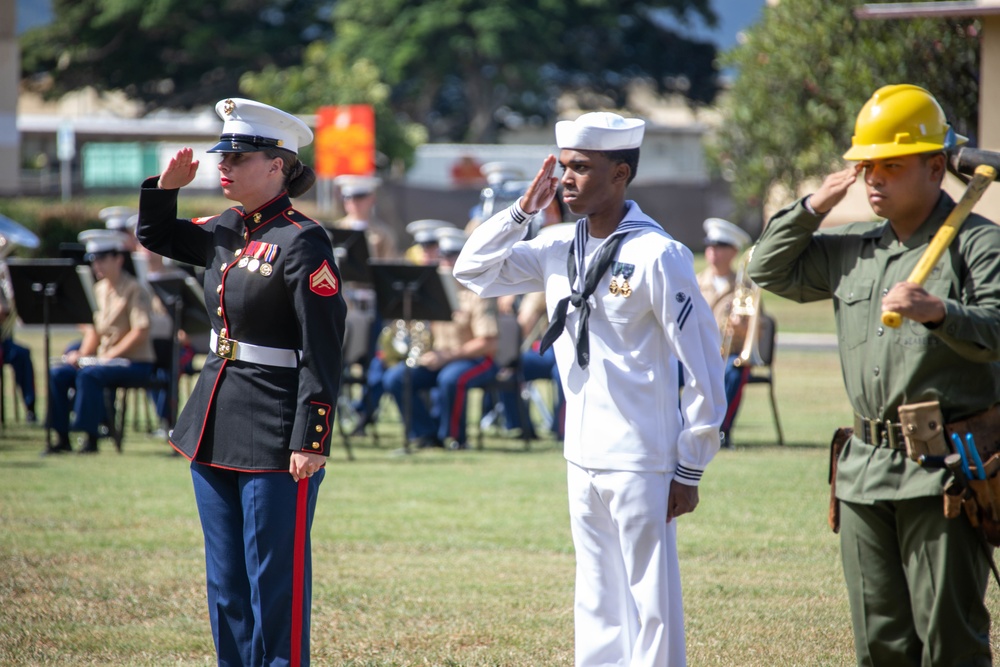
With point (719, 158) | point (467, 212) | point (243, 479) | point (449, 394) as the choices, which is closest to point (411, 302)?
point (449, 394)

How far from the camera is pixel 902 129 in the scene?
379 centimetres

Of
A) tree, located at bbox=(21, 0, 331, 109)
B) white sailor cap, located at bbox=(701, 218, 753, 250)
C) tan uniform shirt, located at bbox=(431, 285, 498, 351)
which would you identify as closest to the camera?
white sailor cap, located at bbox=(701, 218, 753, 250)

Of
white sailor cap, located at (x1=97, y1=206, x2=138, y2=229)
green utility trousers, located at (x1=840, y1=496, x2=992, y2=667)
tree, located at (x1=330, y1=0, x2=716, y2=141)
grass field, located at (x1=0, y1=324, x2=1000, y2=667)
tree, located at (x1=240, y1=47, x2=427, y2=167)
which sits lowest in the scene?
grass field, located at (x1=0, y1=324, x2=1000, y2=667)

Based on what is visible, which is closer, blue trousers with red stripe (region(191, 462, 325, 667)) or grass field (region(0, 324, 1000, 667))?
blue trousers with red stripe (region(191, 462, 325, 667))

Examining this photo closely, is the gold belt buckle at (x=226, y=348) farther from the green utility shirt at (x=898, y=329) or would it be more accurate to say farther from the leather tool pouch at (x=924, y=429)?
the leather tool pouch at (x=924, y=429)

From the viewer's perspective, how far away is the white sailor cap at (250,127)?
4457 millimetres

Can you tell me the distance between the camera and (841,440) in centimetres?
411

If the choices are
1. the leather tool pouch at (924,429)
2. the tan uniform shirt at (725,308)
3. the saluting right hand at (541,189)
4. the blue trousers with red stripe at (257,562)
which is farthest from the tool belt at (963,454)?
the tan uniform shirt at (725,308)

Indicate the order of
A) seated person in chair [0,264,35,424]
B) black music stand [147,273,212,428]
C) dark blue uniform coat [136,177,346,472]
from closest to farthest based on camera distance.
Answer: dark blue uniform coat [136,177,346,472] → black music stand [147,273,212,428] → seated person in chair [0,264,35,424]

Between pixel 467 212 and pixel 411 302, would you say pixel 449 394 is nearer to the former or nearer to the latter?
pixel 411 302

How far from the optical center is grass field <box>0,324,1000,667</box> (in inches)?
227

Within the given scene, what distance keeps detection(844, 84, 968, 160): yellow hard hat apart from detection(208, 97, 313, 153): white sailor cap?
6.26 feet

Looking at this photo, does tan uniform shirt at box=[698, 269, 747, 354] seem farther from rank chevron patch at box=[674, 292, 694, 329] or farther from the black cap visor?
the black cap visor

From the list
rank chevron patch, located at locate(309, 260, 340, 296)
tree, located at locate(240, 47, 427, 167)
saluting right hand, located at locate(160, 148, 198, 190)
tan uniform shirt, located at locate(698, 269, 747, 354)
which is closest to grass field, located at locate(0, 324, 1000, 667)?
tan uniform shirt, located at locate(698, 269, 747, 354)
